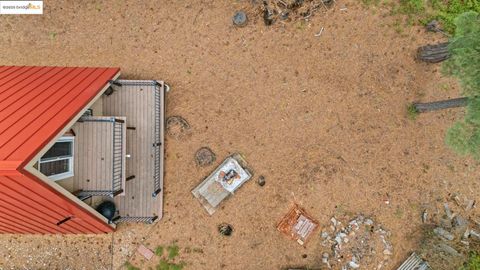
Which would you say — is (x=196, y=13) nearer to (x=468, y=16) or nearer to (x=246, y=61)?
(x=246, y=61)

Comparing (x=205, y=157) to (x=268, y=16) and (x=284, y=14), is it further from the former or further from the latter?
(x=284, y=14)

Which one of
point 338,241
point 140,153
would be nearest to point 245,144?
point 140,153

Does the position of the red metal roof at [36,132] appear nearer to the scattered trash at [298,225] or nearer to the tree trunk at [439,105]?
the scattered trash at [298,225]

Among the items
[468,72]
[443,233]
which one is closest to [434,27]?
[468,72]

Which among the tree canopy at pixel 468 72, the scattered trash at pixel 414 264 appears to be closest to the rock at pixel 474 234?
the scattered trash at pixel 414 264

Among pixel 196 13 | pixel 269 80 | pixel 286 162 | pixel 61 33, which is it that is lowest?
pixel 286 162

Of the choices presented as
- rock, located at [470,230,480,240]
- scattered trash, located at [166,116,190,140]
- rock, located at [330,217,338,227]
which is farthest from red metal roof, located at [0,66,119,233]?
rock, located at [470,230,480,240]
